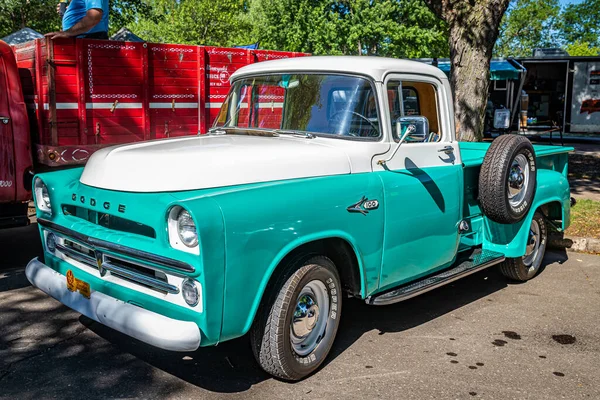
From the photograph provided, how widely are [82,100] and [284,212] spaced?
3421mm

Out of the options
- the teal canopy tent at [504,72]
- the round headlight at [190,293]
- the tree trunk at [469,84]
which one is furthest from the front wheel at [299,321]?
the teal canopy tent at [504,72]

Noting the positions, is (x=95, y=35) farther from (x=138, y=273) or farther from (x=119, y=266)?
(x=138, y=273)

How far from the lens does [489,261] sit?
5.20m

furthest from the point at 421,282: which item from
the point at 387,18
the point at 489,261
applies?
the point at 387,18

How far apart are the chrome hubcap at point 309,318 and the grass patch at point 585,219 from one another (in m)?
4.63

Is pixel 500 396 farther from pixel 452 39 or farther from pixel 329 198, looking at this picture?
pixel 452 39

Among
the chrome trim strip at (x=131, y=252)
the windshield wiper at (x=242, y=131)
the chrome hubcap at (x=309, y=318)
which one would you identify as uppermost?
the windshield wiper at (x=242, y=131)

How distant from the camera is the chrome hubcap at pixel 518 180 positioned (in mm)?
5215

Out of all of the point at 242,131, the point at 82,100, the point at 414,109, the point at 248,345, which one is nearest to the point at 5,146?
the point at 82,100

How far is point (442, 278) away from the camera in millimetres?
4672

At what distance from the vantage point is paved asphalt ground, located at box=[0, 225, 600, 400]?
369 cm

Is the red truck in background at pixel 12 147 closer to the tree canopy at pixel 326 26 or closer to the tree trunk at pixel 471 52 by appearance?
the tree trunk at pixel 471 52

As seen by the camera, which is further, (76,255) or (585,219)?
(585,219)

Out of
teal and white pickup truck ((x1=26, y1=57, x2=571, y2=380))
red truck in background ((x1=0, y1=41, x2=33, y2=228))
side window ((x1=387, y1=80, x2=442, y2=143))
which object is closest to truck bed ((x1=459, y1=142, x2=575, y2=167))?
teal and white pickup truck ((x1=26, y1=57, x2=571, y2=380))
